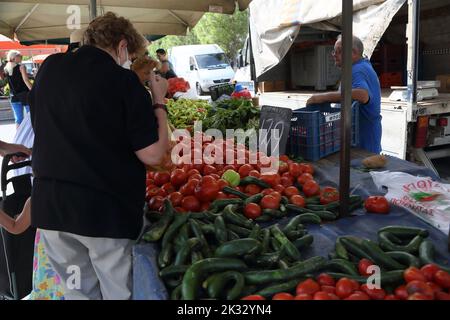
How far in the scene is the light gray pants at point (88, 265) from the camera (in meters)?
2.02

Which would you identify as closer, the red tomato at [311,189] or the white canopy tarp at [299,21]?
the red tomato at [311,189]

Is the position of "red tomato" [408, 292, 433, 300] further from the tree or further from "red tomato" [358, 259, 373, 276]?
the tree

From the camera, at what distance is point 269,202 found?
2482mm

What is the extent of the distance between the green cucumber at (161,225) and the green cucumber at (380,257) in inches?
38.5

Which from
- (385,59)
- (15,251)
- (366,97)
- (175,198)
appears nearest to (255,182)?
(175,198)

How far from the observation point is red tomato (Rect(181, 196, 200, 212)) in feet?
8.32

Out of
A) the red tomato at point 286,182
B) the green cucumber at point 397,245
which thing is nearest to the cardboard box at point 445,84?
the red tomato at point 286,182

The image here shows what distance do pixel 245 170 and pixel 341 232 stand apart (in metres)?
0.95

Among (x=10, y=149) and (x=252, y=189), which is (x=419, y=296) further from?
(x=10, y=149)

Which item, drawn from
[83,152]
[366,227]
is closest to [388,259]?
[366,227]

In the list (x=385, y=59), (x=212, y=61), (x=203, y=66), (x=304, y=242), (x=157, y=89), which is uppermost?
(x=212, y=61)

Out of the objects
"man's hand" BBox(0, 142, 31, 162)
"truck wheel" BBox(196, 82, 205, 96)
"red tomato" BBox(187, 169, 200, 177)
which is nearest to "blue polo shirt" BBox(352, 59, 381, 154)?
"red tomato" BBox(187, 169, 200, 177)

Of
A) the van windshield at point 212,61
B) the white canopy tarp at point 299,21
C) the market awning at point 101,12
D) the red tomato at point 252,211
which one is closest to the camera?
the red tomato at point 252,211

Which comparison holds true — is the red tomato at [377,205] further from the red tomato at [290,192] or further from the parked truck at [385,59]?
the parked truck at [385,59]
